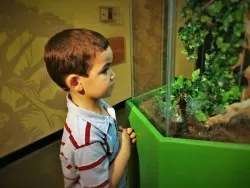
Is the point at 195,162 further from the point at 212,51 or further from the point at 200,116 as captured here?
the point at 212,51

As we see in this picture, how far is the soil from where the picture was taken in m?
0.72

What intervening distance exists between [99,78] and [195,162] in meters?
0.40

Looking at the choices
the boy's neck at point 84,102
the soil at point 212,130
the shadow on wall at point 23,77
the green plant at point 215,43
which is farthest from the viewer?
the shadow on wall at point 23,77

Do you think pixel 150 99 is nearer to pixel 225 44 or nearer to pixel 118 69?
pixel 225 44

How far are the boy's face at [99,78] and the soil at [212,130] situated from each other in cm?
23

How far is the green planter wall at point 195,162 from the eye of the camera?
67 centimetres

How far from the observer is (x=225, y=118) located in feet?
2.45

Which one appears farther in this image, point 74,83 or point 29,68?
point 29,68

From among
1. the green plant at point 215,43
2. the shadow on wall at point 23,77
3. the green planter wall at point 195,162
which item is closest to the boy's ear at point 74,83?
the green planter wall at point 195,162

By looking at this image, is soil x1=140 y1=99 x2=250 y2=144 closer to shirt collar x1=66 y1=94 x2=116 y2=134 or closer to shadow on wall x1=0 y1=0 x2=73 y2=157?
shirt collar x1=66 y1=94 x2=116 y2=134

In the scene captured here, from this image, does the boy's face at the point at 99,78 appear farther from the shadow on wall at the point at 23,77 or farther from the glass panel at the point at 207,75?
the shadow on wall at the point at 23,77

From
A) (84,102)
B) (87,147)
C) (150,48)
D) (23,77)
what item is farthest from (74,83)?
(23,77)

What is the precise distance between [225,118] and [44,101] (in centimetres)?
181

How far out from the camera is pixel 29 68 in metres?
2.00
